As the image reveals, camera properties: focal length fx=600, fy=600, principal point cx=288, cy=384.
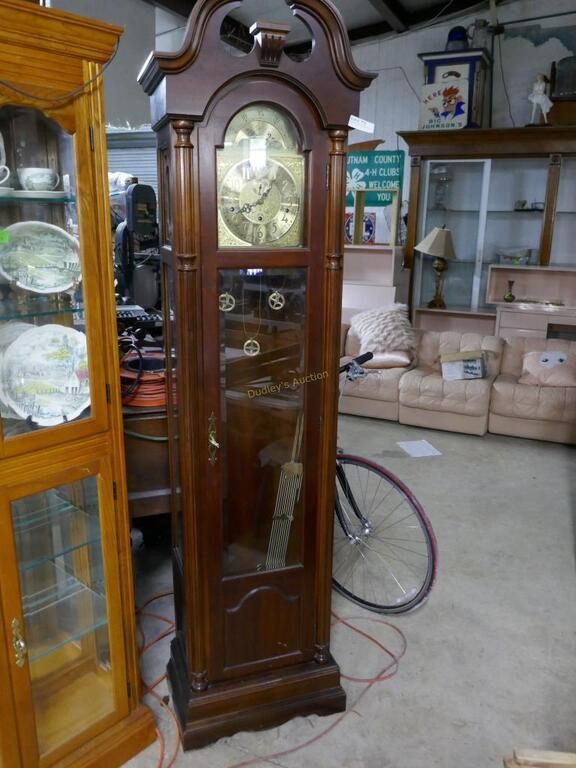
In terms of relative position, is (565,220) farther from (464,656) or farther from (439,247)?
(464,656)

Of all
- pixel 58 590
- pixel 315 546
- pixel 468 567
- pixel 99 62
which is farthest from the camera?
pixel 468 567

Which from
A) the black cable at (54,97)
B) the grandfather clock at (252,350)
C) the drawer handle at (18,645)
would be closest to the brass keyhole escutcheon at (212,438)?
the grandfather clock at (252,350)

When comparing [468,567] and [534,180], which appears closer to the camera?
[468,567]

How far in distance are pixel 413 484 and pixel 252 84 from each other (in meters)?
2.54

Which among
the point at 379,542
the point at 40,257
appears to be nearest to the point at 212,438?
the point at 40,257

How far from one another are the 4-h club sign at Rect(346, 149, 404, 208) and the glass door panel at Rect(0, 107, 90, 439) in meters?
3.80

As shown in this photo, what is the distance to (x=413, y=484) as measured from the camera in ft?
11.2

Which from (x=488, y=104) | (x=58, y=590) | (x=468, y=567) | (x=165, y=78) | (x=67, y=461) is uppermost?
(x=488, y=104)

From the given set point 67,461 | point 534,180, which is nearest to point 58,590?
point 67,461

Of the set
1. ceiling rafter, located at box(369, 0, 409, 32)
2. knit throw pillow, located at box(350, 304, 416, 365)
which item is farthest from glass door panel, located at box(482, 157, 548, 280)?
ceiling rafter, located at box(369, 0, 409, 32)

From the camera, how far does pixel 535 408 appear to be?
3.94 meters

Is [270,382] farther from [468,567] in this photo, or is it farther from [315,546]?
[468,567]

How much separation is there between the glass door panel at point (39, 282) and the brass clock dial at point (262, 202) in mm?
354

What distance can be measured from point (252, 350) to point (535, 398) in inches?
113
